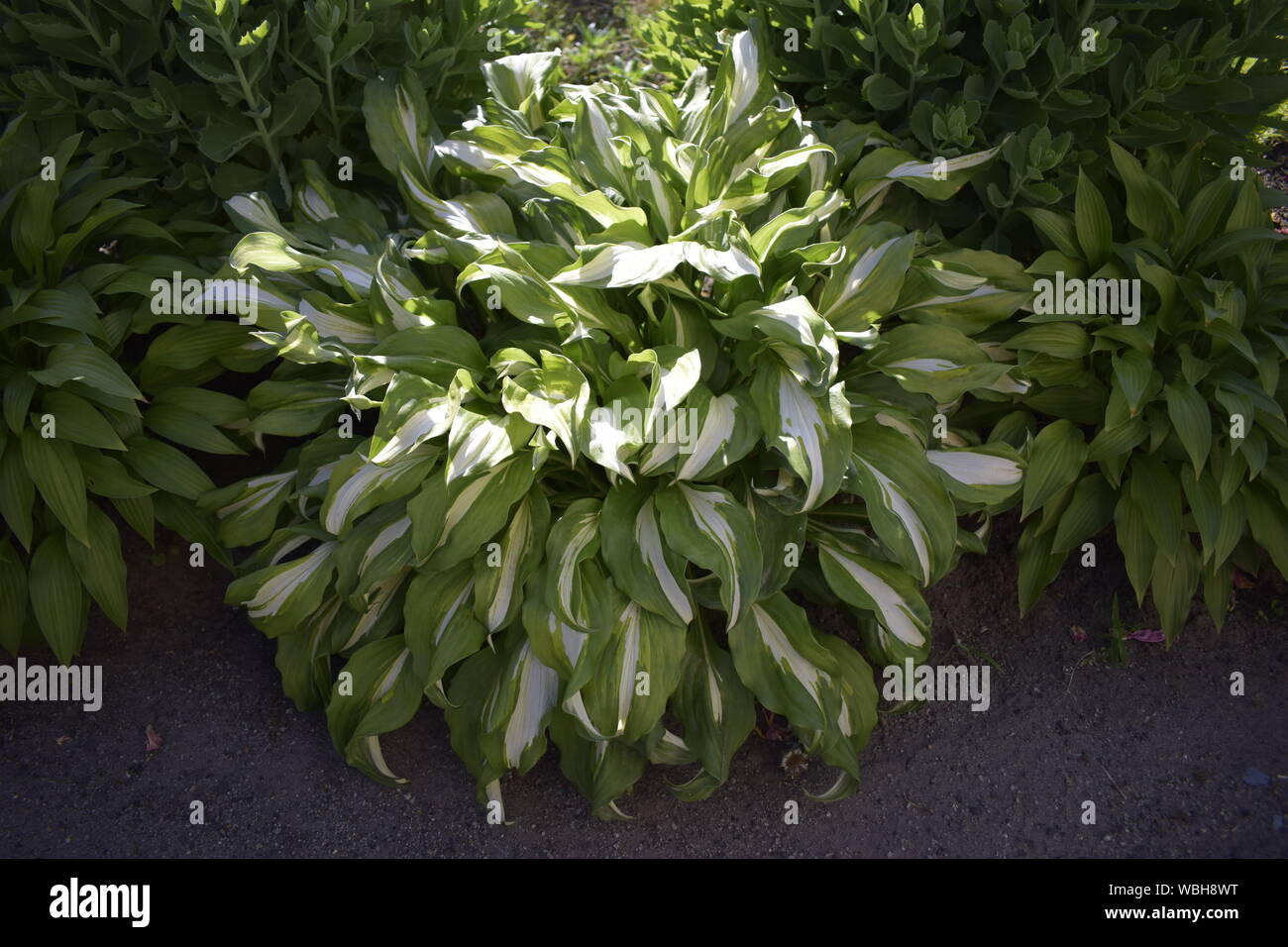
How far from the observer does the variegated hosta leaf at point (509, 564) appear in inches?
96.7

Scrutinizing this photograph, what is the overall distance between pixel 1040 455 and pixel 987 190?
2.62 feet

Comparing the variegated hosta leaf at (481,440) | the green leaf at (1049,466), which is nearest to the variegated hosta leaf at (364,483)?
the variegated hosta leaf at (481,440)

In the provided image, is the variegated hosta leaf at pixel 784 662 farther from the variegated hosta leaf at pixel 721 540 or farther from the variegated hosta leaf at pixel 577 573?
the variegated hosta leaf at pixel 577 573

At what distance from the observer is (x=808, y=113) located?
335cm

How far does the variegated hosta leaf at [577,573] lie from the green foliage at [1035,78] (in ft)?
5.04

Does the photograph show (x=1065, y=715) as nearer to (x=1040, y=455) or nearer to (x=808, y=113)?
(x=1040, y=455)

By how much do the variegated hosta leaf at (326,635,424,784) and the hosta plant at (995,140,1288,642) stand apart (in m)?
1.71

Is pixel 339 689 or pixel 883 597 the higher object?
pixel 883 597

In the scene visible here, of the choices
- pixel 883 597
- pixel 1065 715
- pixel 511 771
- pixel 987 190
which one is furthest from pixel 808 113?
pixel 511 771

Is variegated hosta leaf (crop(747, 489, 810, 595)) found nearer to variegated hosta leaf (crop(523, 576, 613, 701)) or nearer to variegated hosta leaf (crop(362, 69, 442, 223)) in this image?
variegated hosta leaf (crop(523, 576, 613, 701))

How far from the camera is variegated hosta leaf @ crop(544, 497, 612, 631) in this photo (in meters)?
2.32

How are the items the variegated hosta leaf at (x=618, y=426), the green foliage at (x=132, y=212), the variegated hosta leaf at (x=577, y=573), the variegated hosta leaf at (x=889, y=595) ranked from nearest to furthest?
the variegated hosta leaf at (x=618, y=426) → the variegated hosta leaf at (x=577, y=573) → the variegated hosta leaf at (x=889, y=595) → the green foliage at (x=132, y=212)

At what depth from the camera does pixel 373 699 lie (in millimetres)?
2658

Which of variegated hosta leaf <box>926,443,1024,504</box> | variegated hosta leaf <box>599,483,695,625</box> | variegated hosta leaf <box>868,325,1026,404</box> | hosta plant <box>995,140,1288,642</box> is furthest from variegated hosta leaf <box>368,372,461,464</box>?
hosta plant <box>995,140,1288,642</box>
